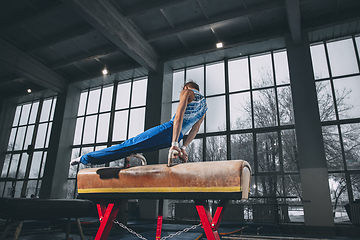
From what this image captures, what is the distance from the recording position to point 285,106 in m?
7.95

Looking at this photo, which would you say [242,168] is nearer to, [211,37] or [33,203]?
[33,203]

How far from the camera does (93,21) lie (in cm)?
670

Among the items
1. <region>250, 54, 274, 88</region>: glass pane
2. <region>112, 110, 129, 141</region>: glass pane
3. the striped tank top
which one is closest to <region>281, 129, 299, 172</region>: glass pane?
<region>250, 54, 274, 88</region>: glass pane

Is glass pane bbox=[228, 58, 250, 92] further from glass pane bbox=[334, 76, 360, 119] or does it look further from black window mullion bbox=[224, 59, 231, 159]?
glass pane bbox=[334, 76, 360, 119]

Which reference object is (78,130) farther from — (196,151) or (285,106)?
(285,106)

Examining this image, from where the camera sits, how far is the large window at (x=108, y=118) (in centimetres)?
1012

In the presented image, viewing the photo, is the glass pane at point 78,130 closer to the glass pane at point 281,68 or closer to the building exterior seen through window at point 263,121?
the building exterior seen through window at point 263,121

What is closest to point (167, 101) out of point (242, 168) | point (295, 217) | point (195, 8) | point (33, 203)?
point (195, 8)

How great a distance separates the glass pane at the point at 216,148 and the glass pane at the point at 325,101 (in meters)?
3.21

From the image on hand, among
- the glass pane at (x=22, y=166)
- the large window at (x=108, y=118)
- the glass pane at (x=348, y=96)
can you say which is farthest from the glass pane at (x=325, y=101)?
the glass pane at (x=22, y=166)

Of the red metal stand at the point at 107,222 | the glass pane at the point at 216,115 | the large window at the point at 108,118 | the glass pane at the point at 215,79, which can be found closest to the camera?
the red metal stand at the point at 107,222

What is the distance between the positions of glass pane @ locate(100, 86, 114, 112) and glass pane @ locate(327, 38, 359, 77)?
8.86m

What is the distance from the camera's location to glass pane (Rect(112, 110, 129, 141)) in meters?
10.1

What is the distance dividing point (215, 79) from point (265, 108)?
7.28 feet
